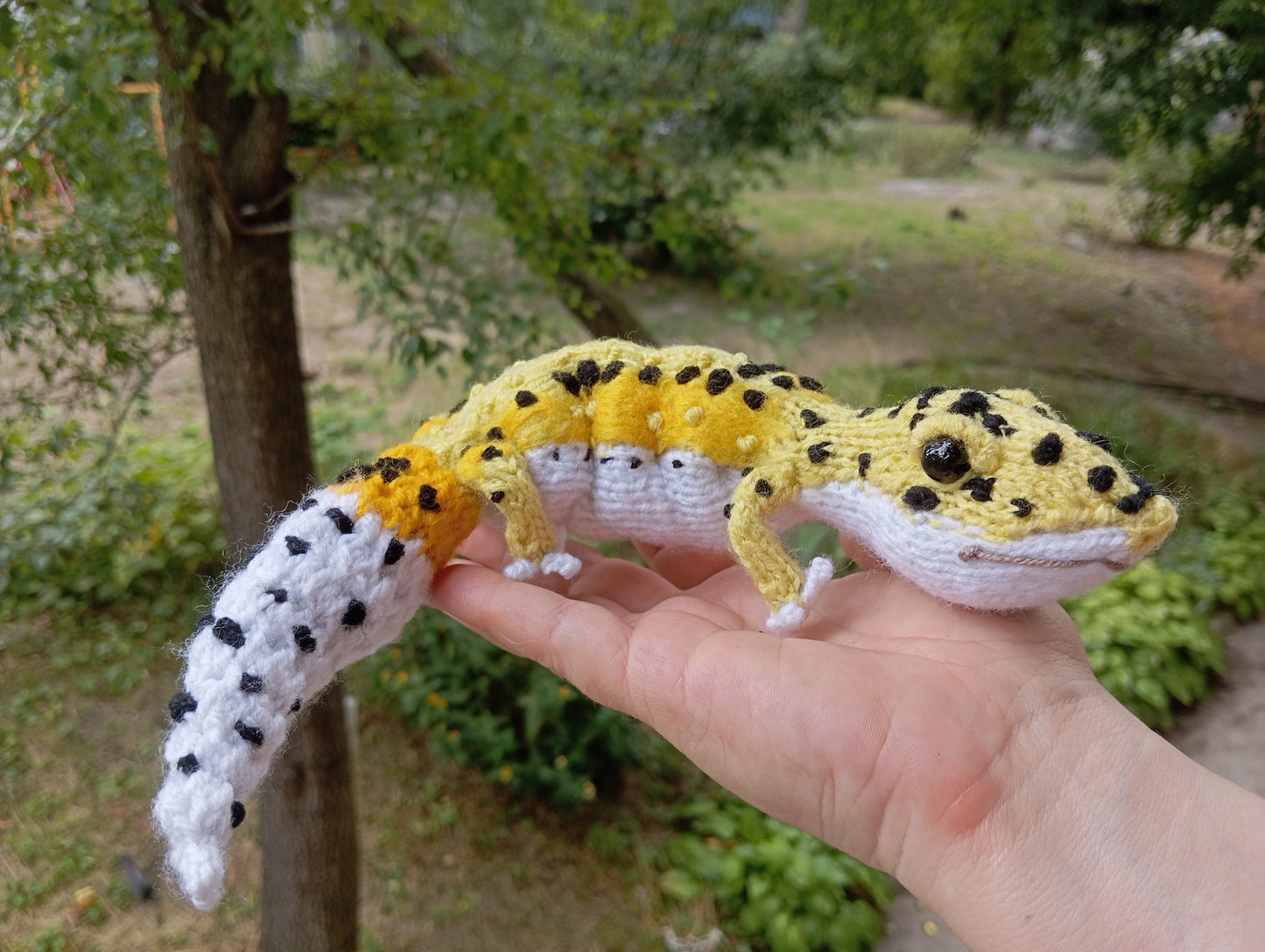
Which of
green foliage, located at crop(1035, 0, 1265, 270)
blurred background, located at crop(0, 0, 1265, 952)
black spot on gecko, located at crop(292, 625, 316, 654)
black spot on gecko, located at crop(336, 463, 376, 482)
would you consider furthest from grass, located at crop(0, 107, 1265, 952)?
green foliage, located at crop(1035, 0, 1265, 270)

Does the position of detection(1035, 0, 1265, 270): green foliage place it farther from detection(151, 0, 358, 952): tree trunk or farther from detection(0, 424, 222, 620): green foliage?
detection(0, 424, 222, 620): green foliage

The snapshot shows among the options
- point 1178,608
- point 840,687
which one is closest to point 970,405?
point 840,687

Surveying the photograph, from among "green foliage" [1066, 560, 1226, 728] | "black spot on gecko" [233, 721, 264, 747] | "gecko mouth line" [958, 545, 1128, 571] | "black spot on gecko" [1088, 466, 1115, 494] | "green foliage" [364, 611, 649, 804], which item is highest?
"black spot on gecko" [1088, 466, 1115, 494]

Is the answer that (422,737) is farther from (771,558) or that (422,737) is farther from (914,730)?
(914,730)

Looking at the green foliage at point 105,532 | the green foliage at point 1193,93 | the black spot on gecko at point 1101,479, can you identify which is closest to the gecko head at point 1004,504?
the black spot on gecko at point 1101,479

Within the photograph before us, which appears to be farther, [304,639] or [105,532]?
[105,532]

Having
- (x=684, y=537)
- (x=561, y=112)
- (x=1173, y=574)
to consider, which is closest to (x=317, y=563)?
(x=684, y=537)
